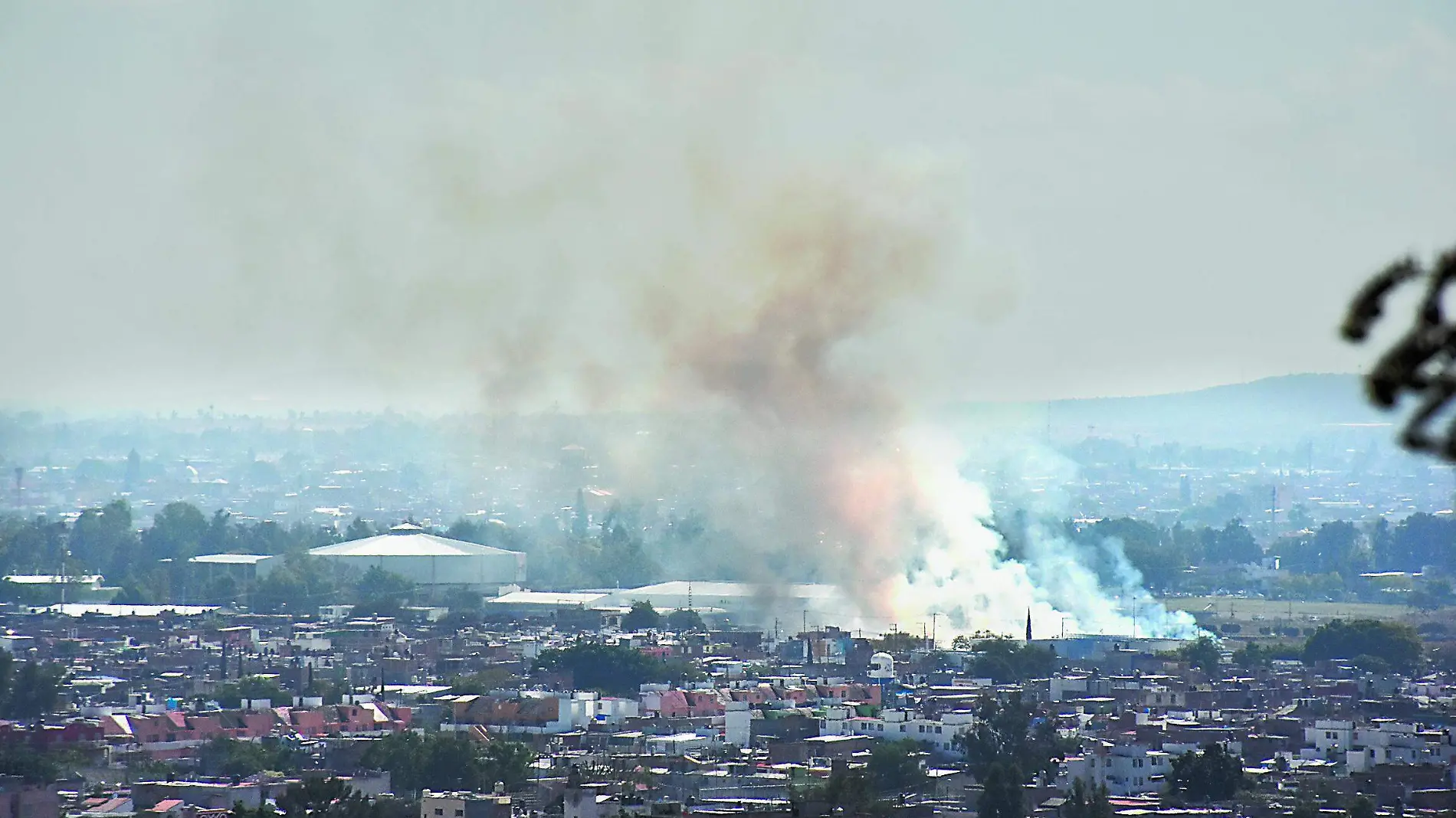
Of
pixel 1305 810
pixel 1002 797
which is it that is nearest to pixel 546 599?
pixel 1002 797

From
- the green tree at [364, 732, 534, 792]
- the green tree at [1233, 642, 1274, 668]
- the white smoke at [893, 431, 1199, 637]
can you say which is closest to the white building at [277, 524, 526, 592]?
the white smoke at [893, 431, 1199, 637]

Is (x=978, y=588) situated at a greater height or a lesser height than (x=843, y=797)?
greater

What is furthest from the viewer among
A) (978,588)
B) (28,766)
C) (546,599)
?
(546,599)

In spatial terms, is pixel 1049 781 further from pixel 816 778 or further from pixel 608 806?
pixel 608 806

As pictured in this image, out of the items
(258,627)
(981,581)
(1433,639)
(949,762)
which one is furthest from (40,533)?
(949,762)

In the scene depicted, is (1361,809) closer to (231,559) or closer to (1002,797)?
(1002,797)

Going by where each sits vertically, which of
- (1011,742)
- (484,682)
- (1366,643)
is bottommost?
(1011,742)

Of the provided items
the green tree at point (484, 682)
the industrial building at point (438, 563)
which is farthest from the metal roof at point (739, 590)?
the green tree at point (484, 682)
